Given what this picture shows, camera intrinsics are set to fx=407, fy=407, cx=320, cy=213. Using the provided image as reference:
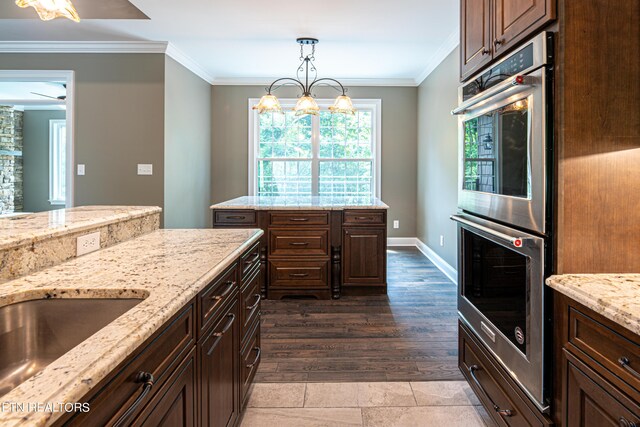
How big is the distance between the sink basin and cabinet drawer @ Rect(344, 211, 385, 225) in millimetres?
2761

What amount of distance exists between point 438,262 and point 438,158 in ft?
4.27

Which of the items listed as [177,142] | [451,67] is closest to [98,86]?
[177,142]

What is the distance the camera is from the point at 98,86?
4.58 m

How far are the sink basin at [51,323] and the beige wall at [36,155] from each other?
8.19m

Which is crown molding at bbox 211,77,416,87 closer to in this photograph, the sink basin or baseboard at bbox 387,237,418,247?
baseboard at bbox 387,237,418,247

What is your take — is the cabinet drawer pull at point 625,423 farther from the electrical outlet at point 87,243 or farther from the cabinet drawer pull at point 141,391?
the electrical outlet at point 87,243

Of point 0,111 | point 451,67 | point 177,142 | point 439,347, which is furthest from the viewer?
point 0,111

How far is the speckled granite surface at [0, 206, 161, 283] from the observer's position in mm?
1252

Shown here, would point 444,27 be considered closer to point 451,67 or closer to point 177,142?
point 451,67

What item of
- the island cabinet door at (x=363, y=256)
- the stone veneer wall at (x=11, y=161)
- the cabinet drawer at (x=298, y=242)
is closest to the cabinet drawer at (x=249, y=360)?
the cabinet drawer at (x=298, y=242)

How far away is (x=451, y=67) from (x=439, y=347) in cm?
313

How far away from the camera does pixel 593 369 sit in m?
1.10

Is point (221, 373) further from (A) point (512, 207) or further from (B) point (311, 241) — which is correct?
Result: (B) point (311, 241)

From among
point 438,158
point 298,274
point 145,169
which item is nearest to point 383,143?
point 438,158
